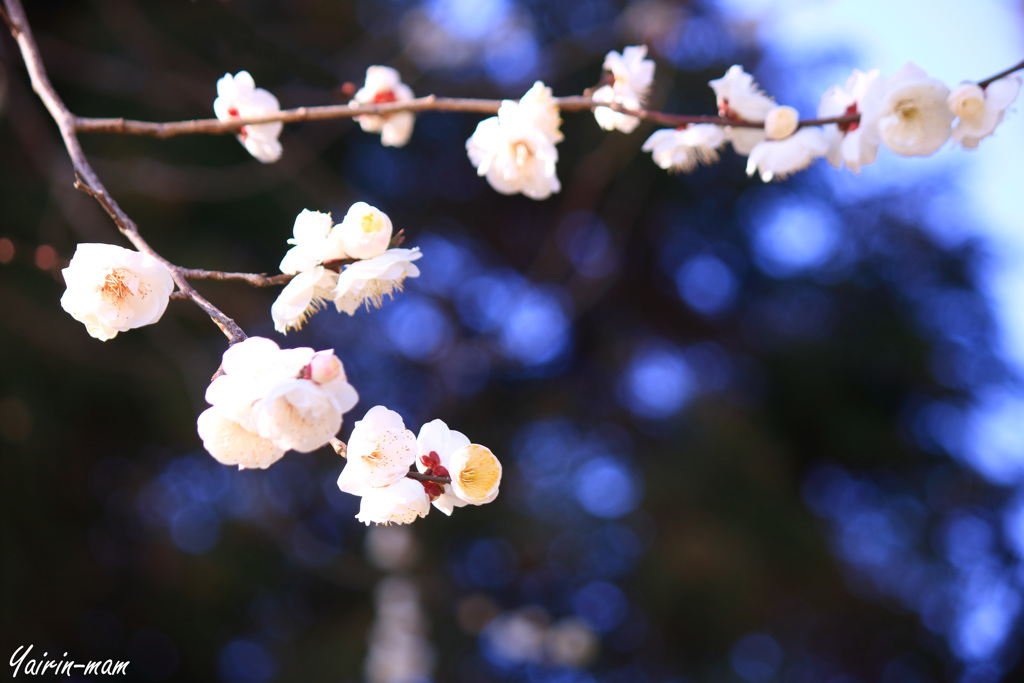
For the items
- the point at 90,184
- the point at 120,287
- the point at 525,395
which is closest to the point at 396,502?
the point at 120,287

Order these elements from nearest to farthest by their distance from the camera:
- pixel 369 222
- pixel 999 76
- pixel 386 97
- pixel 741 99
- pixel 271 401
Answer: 1. pixel 271 401
2. pixel 369 222
3. pixel 999 76
4. pixel 741 99
5. pixel 386 97

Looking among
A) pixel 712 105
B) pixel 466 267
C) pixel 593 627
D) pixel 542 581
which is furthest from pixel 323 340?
pixel 712 105

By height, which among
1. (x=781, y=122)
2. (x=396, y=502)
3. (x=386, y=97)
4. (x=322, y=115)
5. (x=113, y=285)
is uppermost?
(x=386, y=97)

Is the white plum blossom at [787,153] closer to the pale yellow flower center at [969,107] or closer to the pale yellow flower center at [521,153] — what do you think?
the pale yellow flower center at [969,107]

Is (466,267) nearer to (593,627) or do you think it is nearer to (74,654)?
(593,627)

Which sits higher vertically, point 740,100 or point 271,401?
point 740,100

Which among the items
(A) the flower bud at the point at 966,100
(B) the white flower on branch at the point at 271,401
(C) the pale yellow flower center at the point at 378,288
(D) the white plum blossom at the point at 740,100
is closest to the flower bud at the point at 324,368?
(B) the white flower on branch at the point at 271,401

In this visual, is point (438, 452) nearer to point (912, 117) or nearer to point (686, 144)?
point (686, 144)
